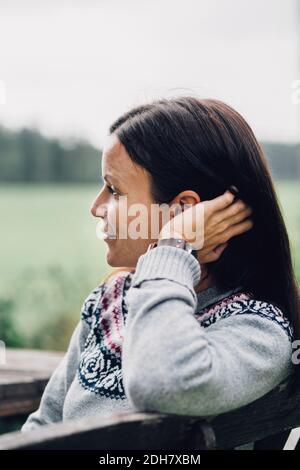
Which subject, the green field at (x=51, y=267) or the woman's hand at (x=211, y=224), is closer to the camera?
the woman's hand at (x=211, y=224)

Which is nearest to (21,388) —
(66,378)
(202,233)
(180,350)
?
(66,378)

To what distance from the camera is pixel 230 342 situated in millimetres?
1624

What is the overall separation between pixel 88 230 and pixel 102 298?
695cm

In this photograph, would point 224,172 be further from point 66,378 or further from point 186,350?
point 66,378

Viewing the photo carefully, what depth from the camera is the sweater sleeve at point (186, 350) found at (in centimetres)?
147

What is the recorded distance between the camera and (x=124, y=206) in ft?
6.27

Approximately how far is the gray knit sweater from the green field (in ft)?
6.06

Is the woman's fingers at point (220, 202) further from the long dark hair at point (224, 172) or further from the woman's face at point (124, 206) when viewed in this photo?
the woman's face at point (124, 206)

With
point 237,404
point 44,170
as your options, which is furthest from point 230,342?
point 44,170

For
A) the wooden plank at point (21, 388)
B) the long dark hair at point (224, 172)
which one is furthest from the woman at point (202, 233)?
the wooden plank at point (21, 388)

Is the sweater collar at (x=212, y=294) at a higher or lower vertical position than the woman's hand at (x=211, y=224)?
lower

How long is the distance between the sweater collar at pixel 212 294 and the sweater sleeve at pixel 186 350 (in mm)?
177

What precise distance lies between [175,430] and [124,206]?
69 cm

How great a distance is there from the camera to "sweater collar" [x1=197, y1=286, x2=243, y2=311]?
1.91 m
